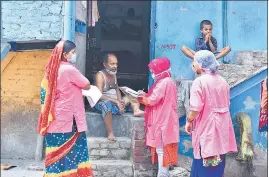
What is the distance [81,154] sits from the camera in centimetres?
452

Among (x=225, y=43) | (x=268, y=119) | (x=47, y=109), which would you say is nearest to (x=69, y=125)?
(x=47, y=109)

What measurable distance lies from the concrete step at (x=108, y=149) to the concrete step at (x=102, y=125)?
0.83ft

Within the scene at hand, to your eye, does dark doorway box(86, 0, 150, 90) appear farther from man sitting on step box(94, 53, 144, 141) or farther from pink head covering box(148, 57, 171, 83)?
pink head covering box(148, 57, 171, 83)

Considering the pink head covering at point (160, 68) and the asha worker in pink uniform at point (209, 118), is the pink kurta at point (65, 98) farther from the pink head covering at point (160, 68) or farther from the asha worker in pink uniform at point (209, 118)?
the asha worker in pink uniform at point (209, 118)

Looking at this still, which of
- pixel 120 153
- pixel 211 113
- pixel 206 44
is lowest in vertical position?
pixel 120 153

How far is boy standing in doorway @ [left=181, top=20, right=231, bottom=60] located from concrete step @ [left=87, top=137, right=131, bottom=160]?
2.03m

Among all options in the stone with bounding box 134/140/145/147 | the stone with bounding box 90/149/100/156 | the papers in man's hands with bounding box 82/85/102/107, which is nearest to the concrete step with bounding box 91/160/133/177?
the stone with bounding box 90/149/100/156

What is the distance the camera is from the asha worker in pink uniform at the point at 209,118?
391 cm

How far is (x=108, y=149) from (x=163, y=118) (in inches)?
43.9

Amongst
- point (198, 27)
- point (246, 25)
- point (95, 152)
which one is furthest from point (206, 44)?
point (95, 152)

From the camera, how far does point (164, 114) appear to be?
187 inches

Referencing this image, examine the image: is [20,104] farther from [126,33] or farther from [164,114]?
[164,114]

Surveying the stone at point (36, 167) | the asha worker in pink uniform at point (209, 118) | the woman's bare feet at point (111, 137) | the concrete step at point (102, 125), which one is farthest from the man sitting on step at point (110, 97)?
the asha worker in pink uniform at point (209, 118)

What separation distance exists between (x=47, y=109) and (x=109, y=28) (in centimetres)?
384
